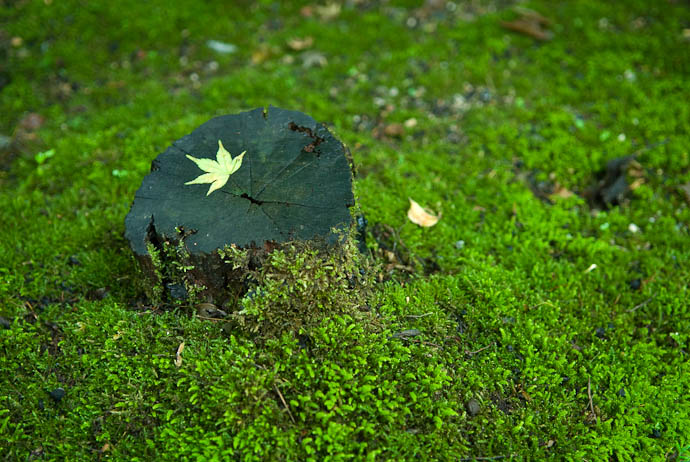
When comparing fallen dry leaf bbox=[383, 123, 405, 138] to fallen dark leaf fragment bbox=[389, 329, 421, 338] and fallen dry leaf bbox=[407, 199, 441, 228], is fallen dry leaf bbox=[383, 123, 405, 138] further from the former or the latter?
fallen dark leaf fragment bbox=[389, 329, 421, 338]

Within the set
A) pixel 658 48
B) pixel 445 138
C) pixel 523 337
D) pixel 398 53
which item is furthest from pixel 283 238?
pixel 658 48

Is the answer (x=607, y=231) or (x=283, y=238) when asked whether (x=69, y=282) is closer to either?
(x=283, y=238)

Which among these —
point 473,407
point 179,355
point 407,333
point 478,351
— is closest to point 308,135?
point 407,333

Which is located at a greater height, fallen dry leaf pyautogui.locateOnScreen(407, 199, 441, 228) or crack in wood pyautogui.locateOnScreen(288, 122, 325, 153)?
crack in wood pyautogui.locateOnScreen(288, 122, 325, 153)

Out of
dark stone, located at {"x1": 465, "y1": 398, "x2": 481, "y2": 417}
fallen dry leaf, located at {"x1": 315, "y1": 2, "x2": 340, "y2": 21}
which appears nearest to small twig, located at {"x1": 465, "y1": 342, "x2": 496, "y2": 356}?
dark stone, located at {"x1": 465, "y1": 398, "x2": 481, "y2": 417}

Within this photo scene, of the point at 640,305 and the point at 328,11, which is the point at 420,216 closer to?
the point at 640,305

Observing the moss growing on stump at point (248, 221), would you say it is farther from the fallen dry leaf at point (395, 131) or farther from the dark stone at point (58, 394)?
the fallen dry leaf at point (395, 131)

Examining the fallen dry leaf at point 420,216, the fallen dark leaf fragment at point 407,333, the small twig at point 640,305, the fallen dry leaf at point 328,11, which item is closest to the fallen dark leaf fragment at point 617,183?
the small twig at point 640,305
